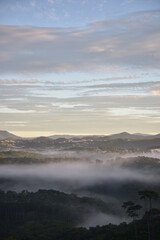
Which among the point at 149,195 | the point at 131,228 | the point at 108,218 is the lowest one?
the point at 108,218

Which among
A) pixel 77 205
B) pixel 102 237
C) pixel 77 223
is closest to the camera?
pixel 102 237

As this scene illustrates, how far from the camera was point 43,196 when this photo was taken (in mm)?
194125

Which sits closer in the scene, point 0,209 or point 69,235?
point 69,235

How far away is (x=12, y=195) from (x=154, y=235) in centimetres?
13067

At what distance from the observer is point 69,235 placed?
344 feet

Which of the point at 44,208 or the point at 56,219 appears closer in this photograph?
the point at 56,219

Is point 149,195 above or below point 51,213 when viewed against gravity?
above

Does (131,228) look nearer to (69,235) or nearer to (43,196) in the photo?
(69,235)

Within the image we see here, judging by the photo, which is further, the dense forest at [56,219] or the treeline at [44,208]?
the treeline at [44,208]

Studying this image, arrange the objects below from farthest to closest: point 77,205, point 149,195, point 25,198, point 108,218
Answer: point 25,198 → point 77,205 → point 108,218 → point 149,195

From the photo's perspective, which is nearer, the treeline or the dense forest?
the dense forest

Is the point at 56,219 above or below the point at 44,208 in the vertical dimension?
below

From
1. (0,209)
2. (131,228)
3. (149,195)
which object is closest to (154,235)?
(131,228)

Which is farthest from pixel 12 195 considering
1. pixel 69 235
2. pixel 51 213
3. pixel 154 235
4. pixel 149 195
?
pixel 149 195
